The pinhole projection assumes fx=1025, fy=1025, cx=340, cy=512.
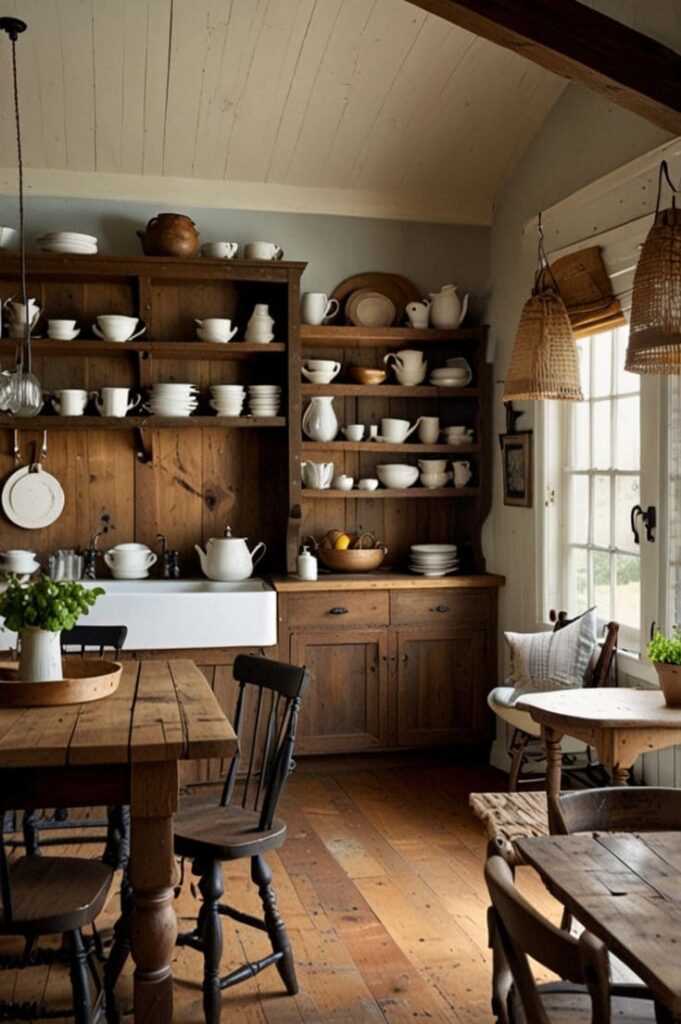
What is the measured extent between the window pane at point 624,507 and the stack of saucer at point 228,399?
1.83 meters

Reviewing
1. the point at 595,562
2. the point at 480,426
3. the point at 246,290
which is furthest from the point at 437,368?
the point at 595,562

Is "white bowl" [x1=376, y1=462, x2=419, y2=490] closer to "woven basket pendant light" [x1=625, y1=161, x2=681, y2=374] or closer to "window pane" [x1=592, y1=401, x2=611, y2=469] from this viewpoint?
"window pane" [x1=592, y1=401, x2=611, y2=469]

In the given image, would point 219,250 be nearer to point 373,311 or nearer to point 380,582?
point 373,311

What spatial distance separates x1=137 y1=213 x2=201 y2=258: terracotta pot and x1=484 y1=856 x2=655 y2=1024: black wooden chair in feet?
12.4

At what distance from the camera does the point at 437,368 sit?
5.42 m

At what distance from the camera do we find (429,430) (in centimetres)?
522

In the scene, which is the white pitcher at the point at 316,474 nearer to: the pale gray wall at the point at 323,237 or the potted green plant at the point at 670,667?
the pale gray wall at the point at 323,237

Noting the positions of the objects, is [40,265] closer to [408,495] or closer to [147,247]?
[147,247]

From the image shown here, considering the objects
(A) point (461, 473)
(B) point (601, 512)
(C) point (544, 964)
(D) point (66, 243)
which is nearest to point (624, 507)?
(B) point (601, 512)

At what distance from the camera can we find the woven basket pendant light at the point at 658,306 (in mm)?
2887

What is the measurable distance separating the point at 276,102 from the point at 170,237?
784 millimetres

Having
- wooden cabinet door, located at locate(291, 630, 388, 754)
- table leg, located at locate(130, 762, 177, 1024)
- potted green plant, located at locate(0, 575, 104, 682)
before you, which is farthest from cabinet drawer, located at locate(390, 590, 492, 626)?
table leg, located at locate(130, 762, 177, 1024)

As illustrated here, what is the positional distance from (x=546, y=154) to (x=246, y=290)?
62.8 inches

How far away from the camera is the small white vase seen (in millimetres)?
2758
